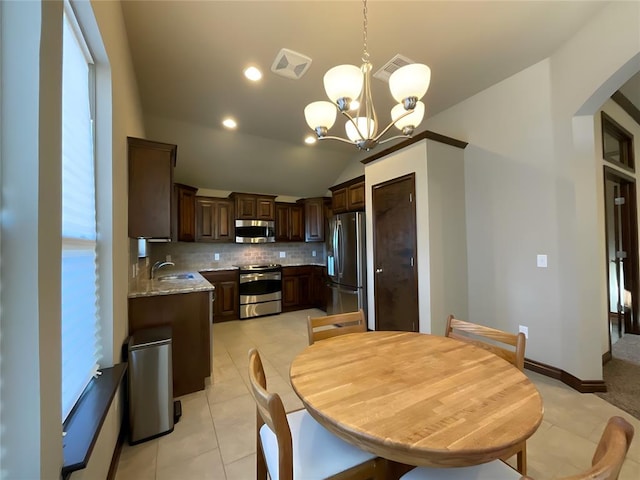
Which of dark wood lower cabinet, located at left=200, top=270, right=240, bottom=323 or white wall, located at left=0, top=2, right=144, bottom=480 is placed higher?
white wall, located at left=0, top=2, right=144, bottom=480

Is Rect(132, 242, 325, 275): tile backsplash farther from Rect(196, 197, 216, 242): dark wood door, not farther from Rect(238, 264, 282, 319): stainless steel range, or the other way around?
Rect(238, 264, 282, 319): stainless steel range

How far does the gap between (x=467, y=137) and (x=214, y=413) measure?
3888mm

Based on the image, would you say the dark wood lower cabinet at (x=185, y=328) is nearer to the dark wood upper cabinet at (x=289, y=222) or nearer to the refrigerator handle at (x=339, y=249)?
the refrigerator handle at (x=339, y=249)

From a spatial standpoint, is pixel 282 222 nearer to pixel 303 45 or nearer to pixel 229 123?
pixel 229 123

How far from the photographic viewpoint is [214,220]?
4.71 meters

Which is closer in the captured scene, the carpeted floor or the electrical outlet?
the carpeted floor

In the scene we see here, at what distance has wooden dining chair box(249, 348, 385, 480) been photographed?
2.65 ft

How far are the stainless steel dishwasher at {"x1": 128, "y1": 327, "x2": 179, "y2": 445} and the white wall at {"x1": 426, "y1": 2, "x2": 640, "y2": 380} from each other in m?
3.14

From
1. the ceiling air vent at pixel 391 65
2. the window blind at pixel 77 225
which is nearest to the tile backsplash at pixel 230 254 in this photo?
the window blind at pixel 77 225

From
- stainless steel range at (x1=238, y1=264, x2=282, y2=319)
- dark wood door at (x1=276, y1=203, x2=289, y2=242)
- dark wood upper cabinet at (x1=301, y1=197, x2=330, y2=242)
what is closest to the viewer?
stainless steel range at (x1=238, y1=264, x2=282, y2=319)

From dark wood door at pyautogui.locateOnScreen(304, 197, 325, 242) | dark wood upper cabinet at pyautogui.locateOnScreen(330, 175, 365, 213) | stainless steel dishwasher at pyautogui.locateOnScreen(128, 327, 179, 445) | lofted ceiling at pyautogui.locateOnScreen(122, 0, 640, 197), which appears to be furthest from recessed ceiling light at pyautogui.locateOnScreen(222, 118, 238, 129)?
stainless steel dishwasher at pyautogui.locateOnScreen(128, 327, 179, 445)

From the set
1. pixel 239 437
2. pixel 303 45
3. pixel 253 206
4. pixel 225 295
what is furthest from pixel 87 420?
pixel 253 206

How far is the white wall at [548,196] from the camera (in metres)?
2.11

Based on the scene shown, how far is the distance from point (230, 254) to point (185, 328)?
119 inches
